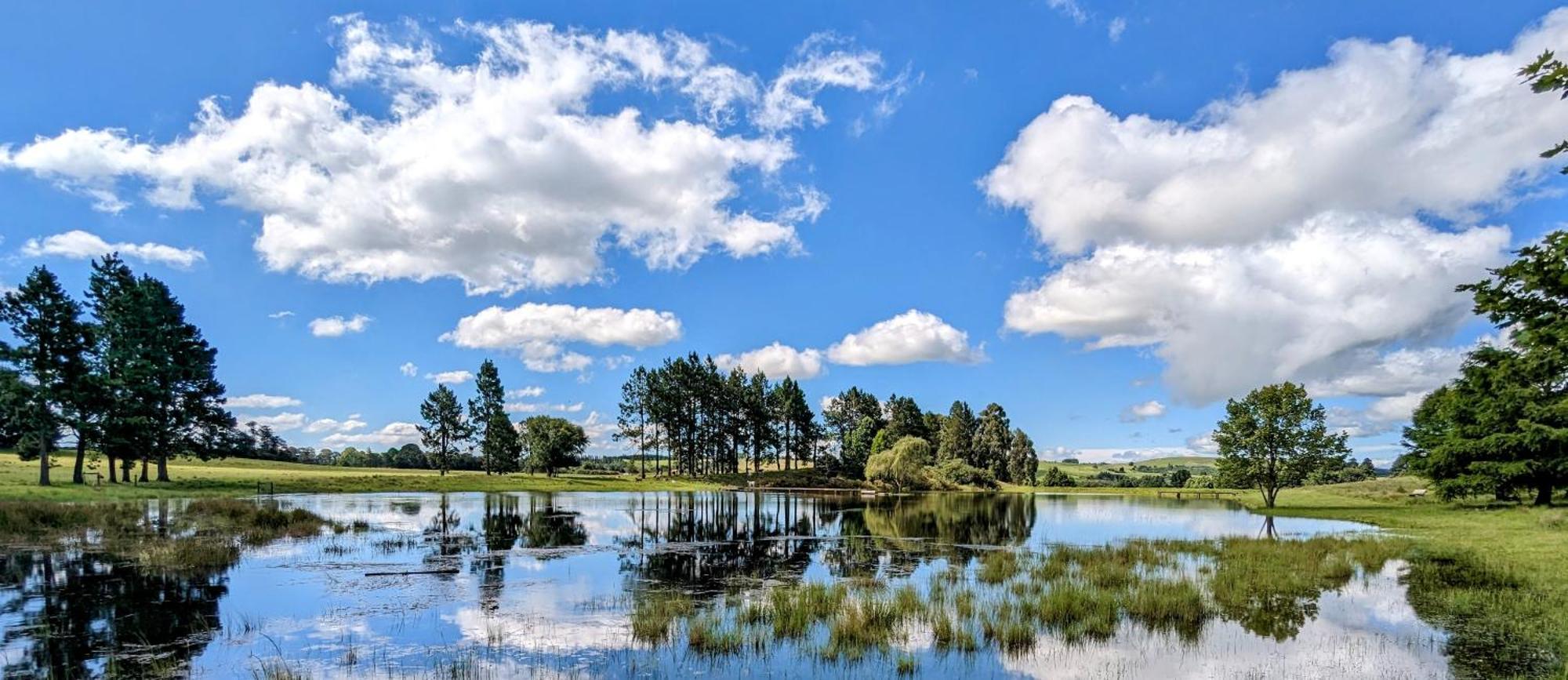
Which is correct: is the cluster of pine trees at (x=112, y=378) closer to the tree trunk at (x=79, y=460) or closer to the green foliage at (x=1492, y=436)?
the tree trunk at (x=79, y=460)

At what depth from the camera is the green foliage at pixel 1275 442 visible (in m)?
59.2

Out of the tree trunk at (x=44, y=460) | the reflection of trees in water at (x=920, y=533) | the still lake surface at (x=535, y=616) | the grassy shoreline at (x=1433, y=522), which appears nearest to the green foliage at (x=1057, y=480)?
the grassy shoreline at (x=1433, y=522)

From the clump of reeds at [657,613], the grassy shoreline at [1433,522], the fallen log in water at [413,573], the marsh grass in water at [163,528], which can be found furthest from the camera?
the marsh grass in water at [163,528]

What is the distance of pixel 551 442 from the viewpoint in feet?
365

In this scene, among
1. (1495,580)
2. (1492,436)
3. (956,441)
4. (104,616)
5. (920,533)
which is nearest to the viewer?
(104,616)

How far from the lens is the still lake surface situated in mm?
12773

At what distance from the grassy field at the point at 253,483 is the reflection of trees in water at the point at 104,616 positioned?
2705 cm

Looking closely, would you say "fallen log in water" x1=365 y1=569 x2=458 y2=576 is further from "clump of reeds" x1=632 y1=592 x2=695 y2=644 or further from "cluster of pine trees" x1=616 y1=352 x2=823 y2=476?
"cluster of pine trees" x1=616 y1=352 x2=823 y2=476

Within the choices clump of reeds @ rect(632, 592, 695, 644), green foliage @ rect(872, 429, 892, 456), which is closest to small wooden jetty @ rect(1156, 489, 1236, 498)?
green foliage @ rect(872, 429, 892, 456)

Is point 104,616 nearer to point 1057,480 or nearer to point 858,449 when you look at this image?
point 858,449

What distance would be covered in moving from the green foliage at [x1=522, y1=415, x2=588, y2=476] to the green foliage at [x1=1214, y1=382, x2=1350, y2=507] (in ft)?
286

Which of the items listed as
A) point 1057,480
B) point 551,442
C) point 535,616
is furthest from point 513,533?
point 1057,480

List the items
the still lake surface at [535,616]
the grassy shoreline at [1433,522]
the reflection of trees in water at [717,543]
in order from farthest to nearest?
the reflection of trees in water at [717,543] → the grassy shoreline at [1433,522] → the still lake surface at [535,616]

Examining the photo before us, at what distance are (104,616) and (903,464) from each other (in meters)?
87.9
